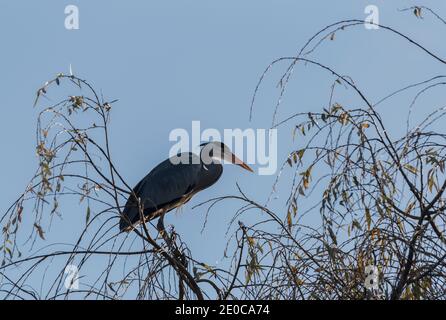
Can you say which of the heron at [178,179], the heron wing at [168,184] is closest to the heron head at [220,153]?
the heron at [178,179]

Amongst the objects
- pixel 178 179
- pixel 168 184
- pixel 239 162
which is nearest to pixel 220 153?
pixel 239 162

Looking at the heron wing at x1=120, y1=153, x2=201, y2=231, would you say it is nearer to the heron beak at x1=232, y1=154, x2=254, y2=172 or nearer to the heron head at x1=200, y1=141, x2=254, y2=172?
the heron head at x1=200, y1=141, x2=254, y2=172

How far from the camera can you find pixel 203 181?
10.2m

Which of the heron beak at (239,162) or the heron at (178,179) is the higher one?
the heron beak at (239,162)

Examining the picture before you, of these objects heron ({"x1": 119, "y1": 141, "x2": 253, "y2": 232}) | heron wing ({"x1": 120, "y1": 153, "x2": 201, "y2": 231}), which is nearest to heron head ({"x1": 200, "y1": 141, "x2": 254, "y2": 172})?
heron ({"x1": 119, "y1": 141, "x2": 253, "y2": 232})

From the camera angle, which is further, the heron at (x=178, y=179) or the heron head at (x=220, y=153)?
the heron head at (x=220, y=153)

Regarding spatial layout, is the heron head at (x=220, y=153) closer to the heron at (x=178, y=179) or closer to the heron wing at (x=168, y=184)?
the heron at (x=178, y=179)
